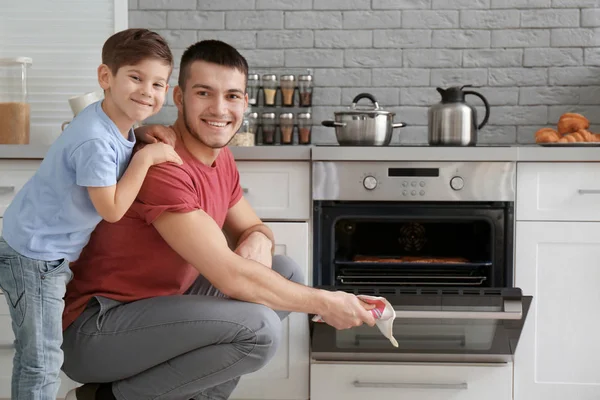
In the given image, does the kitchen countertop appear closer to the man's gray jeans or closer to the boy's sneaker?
the man's gray jeans

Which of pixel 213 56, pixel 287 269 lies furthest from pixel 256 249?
pixel 213 56

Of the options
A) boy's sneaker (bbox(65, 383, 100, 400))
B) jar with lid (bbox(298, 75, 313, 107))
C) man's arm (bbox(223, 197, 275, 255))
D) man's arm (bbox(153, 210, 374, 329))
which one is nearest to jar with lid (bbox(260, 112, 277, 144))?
jar with lid (bbox(298, 75, 313, 107))

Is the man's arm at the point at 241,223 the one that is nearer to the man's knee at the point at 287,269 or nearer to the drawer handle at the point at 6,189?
the man's knee at the point at 287,269

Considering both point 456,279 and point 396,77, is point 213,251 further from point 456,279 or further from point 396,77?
point 396,77

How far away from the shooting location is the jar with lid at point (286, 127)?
3.32 metres

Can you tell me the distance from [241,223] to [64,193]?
0.67 metres

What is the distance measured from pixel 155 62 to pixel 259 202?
2.96 feet

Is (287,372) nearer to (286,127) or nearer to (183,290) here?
(183,290)

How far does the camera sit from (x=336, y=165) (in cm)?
272

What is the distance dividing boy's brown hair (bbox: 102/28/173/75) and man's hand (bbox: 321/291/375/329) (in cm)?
74

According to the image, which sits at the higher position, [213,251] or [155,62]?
[155,62]

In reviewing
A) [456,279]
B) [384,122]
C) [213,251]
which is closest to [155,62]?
[213,251]

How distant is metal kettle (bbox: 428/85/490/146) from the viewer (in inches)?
111

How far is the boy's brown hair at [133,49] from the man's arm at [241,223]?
0.61 meters
